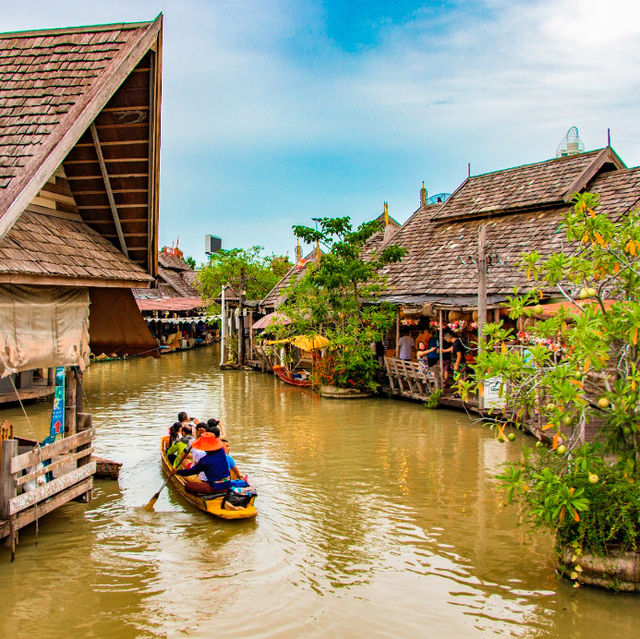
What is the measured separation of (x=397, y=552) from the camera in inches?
312

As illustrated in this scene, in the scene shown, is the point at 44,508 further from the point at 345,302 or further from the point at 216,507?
the point at 345,302

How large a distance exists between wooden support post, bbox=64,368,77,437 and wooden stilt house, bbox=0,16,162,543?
15mm

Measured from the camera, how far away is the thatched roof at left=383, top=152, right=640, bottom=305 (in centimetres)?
1728

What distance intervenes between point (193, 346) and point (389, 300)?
27148 mm

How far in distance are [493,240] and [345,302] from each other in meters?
4.90

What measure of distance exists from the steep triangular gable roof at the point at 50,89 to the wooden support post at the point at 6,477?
251cm

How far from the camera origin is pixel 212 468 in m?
9.23

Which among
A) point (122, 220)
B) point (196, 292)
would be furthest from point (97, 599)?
point (196, 292)

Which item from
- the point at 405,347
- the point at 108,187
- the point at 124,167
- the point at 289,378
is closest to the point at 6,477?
the point at 108,187

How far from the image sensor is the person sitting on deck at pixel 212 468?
9227 millimetres

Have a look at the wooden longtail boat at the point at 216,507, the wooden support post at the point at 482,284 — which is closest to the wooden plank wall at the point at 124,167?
the wooden longtail boat at the point at 216,507

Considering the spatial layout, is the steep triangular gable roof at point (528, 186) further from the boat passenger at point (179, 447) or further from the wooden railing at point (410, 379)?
the boat passenger at point (179, 447)

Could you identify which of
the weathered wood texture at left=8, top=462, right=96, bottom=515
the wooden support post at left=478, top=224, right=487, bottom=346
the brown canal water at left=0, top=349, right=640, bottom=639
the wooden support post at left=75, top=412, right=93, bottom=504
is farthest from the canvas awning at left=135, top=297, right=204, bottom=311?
the weathered wood texture at left=8, top=462, right=96, bottom=515

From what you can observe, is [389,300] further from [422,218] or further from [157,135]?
[157,135]
